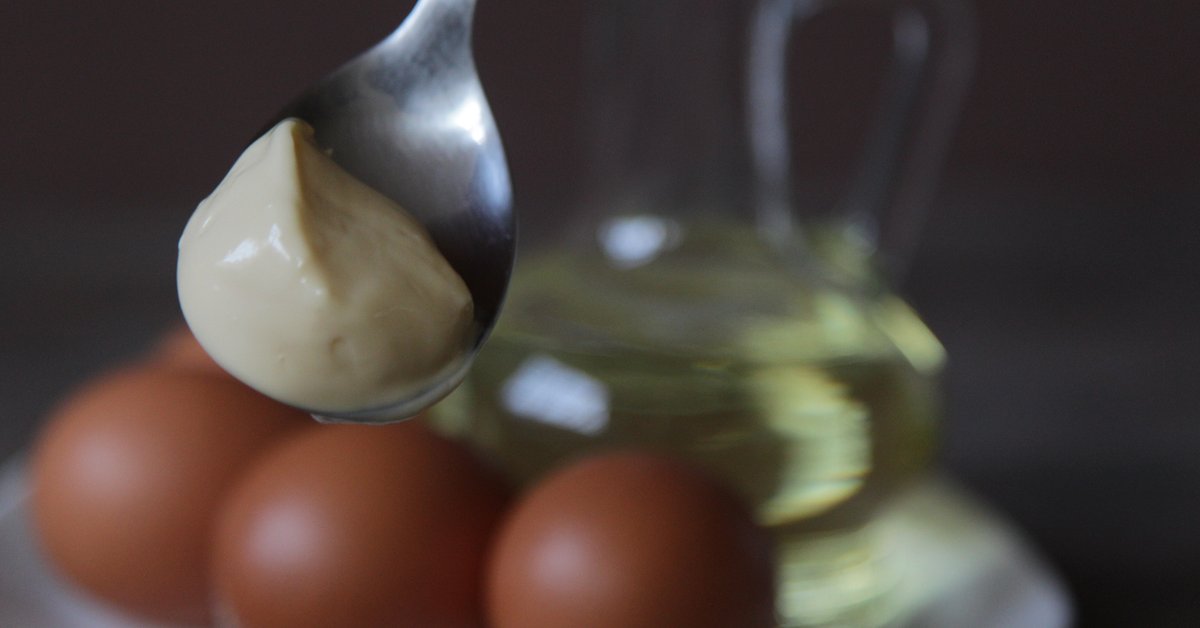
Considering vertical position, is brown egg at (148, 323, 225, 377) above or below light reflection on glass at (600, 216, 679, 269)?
below

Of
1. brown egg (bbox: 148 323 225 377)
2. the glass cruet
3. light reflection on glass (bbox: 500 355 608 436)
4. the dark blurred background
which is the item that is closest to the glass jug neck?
the glass cruet

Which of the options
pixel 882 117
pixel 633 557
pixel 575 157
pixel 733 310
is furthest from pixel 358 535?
pixel 575 157

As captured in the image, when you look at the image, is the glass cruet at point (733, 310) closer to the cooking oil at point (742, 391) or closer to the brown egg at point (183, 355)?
the cooking oil at point (742, 391)

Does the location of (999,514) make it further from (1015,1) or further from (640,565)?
(1015,1)

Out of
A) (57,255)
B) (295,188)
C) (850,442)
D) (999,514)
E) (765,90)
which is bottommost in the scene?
(57,255)

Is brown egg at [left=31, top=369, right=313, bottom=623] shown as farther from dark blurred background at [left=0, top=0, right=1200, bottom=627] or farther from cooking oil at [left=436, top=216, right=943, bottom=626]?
dark blurred background at [left=0, top=0, right=1200, bottom=627]

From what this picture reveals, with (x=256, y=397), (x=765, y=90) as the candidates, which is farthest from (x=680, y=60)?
(x=256, y=397)

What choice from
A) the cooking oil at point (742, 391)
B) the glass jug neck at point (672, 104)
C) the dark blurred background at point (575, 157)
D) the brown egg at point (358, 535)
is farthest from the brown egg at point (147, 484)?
the dark blurred background at point (575, 157)
